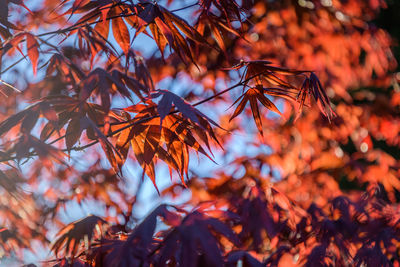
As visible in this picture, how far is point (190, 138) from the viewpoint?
0.84 metres

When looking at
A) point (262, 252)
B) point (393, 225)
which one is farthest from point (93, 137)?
point (393, 225)

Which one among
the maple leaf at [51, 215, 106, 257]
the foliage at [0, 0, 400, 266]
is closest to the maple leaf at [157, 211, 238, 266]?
the foliage at [0, 0, 400, 266]

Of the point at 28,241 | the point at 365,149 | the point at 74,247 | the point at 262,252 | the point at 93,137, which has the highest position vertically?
the point at 93,137

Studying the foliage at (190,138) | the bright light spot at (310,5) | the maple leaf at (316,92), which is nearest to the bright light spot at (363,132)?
the foliage at (190,138)

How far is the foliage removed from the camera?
755 mm

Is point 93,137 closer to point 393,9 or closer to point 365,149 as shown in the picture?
point 365,149

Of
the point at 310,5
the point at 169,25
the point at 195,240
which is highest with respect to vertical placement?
the point at 169,25

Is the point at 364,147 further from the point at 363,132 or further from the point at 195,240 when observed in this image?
the point at 195,240

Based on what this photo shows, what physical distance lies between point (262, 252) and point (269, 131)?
4.15 ft

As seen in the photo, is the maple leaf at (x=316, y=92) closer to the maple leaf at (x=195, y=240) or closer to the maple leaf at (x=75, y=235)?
the maple leaf at (x=195, y=240)

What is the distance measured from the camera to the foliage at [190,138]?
0.76 m

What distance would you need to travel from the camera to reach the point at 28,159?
2.69ft

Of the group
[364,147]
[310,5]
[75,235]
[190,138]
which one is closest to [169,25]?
[190,138]

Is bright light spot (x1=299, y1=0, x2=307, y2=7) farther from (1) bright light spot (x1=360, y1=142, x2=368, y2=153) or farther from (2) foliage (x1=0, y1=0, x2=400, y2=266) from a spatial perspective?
(1) bright light spot (x1=360, y1=142, x2=368, y2=153)
